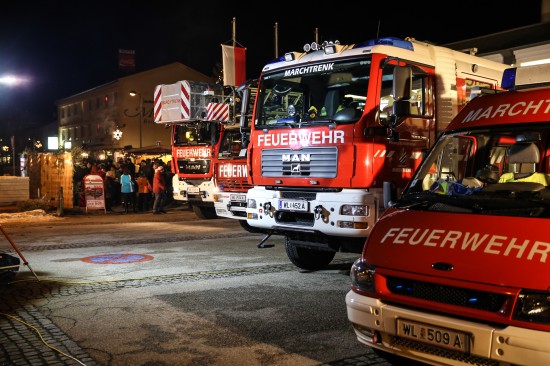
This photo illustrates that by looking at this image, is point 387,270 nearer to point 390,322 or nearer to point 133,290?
point 390,322

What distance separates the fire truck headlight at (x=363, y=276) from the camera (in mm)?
4180

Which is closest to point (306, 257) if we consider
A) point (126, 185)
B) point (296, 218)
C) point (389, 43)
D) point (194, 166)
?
point (296, 218)

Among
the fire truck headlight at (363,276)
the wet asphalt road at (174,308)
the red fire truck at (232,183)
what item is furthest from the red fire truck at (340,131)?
the red fire truck at (232,183)

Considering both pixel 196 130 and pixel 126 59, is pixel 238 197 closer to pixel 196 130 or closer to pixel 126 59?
pixel 196 130

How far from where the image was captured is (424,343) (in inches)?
149

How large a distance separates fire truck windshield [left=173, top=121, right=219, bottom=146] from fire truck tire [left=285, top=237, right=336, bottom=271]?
6.73 meters

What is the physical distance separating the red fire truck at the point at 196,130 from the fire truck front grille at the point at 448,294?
33.9ft

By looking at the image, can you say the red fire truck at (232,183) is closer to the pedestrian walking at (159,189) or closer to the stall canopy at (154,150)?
the pedestrian walking at (159,189)

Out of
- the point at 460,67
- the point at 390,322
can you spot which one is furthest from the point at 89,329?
the point at 460,67

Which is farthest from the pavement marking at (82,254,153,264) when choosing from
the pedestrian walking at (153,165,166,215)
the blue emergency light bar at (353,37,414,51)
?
the pedestrian walking at (153,165,166,215)

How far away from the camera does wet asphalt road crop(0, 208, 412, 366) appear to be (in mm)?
4988

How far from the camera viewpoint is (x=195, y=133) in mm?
15703

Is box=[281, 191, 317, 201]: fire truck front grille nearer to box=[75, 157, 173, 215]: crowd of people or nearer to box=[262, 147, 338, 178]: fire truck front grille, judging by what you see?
box=[262, 147, 338, 178]: fire truck front grille

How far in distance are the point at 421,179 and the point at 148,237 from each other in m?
8.90
